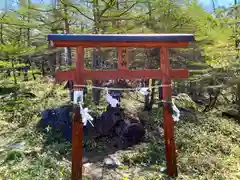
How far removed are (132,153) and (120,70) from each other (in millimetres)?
2363

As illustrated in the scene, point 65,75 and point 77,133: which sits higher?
point 65,75

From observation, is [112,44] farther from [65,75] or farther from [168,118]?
[168,118]

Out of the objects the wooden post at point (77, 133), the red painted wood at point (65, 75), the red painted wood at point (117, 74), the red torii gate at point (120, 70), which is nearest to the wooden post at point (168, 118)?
the red torii gate at point (120, 70)

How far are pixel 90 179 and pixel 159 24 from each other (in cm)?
529

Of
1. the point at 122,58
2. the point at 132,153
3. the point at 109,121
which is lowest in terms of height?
the point at 132,153

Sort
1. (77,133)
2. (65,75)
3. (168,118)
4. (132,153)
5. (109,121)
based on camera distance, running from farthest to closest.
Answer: (109,121), (132,153), (168,118), (65,75), (77,133)

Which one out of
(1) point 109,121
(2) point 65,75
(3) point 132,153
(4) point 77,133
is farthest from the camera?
(1) point 109,121

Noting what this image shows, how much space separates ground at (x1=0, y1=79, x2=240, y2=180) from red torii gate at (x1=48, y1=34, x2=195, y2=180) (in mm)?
634

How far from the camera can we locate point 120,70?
4816 mm

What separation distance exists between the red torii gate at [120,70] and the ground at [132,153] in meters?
0.63

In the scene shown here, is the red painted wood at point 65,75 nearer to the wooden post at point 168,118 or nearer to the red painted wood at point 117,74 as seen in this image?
the red painted wood at point 117,74

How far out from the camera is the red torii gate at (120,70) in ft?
14.8

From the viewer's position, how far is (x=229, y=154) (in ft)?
21.1

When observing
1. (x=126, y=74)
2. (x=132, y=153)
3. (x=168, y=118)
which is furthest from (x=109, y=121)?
(x=126, y=74)
